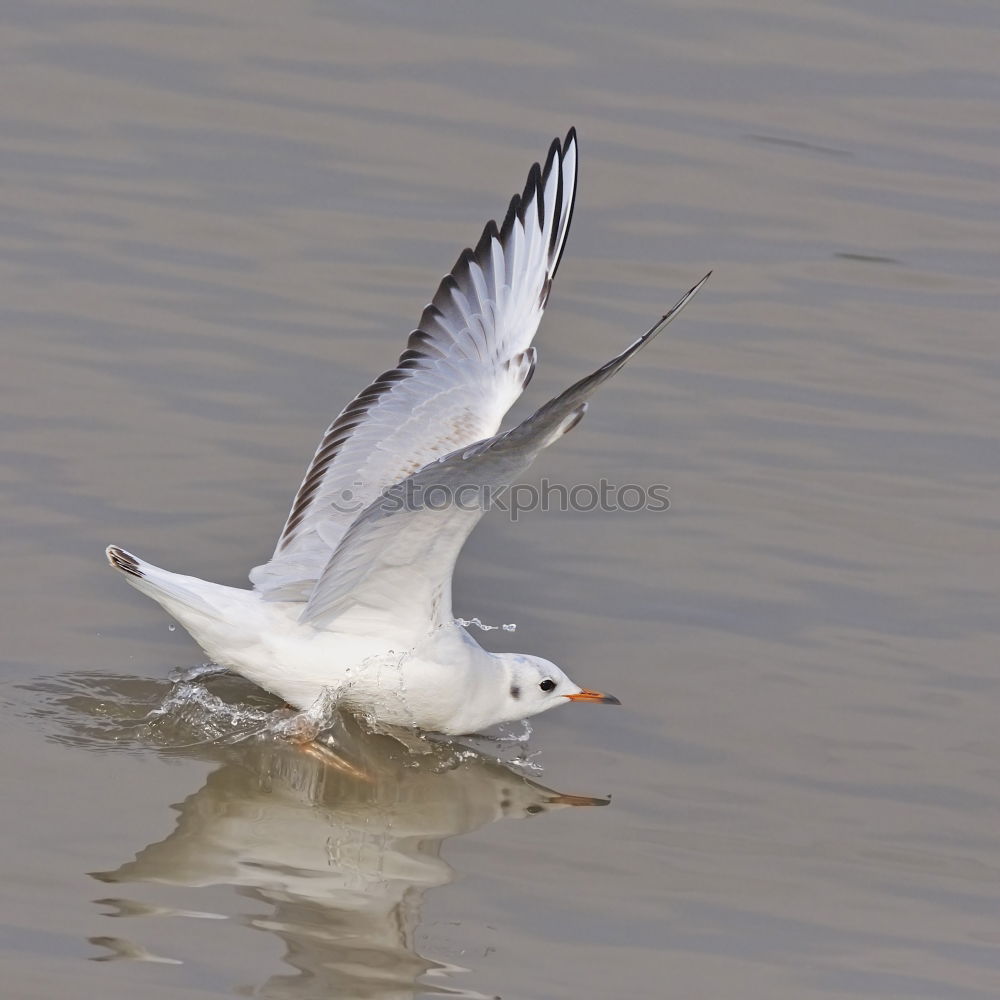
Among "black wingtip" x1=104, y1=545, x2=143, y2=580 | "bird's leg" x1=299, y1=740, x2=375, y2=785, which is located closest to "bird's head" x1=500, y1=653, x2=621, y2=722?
"bird's leg" x1=299, y1=740, x2=375, y2=785

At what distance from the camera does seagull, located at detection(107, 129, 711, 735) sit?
605 cm

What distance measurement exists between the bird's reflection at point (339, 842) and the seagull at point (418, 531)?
0.89 ft

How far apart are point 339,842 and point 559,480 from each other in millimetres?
3045

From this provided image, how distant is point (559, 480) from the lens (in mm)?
8570

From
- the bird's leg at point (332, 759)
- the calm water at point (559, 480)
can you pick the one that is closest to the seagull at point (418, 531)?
the bird's leg at point (332, 759)

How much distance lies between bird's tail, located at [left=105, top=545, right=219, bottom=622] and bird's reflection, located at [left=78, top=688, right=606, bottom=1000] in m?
0.54

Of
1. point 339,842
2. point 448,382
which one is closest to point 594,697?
point 339,842

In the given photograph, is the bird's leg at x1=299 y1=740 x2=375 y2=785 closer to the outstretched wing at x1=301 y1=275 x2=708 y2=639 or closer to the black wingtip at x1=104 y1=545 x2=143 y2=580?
the outstretched wing at x1=301 y1=275 x2=708 y2=639

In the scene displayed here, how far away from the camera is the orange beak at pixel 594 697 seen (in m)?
6.81

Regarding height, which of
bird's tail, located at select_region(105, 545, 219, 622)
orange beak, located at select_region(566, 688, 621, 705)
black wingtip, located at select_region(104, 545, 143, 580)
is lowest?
orange beak, located at select_region(566, 688, 621, 705)

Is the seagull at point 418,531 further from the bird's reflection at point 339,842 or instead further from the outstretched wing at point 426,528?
the bird's reflection at point 339,842

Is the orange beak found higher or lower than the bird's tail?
lower

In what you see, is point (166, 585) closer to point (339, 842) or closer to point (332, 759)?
point (332, 759)

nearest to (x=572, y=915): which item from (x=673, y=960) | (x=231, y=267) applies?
(x=673, y=960)
